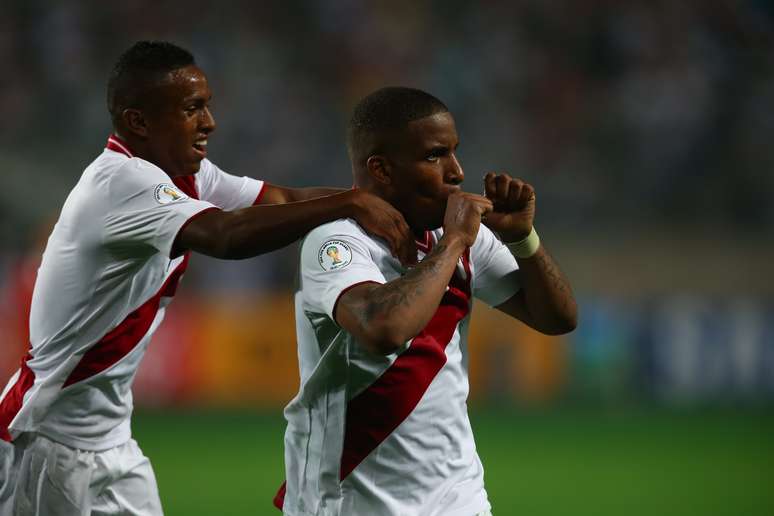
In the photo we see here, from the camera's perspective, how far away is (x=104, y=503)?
13.8 ft

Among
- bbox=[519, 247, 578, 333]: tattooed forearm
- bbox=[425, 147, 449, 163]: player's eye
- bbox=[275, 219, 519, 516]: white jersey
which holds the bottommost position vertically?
bbox=[275, 219, 519, 516]: white jersey

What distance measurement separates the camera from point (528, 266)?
3.84 metres

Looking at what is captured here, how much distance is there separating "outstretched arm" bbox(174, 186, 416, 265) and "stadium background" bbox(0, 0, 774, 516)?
500 cm

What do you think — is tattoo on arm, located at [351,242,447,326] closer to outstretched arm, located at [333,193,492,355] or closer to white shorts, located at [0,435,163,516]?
outstretched arm, located at [333,193,492,355]

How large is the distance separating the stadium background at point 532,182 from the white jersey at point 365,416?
498 cm

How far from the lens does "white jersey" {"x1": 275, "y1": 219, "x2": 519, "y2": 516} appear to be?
3.31 meters

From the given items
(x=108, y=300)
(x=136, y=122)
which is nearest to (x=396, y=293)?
(x=108, y=300)

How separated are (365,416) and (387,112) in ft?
3.00

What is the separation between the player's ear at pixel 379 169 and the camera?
11.6 feet

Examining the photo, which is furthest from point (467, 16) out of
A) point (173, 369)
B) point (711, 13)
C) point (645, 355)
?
point (173, 369)

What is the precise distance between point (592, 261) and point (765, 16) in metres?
4.73

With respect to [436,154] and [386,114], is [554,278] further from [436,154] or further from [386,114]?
[386,114]

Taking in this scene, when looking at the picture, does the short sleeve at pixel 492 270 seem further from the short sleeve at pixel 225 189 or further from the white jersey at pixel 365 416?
the short sleeve at pixel 225 189

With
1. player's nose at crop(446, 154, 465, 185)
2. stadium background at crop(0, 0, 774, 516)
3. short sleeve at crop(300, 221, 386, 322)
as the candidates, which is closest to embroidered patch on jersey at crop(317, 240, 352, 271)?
short sleeve at crop(300, 221, 386, 322)
